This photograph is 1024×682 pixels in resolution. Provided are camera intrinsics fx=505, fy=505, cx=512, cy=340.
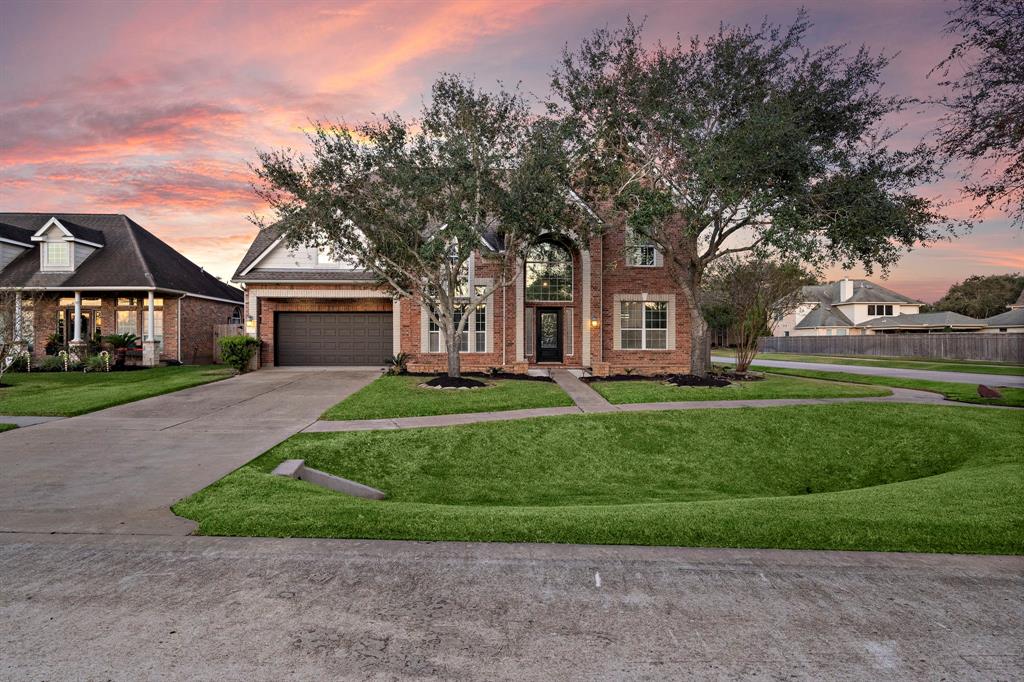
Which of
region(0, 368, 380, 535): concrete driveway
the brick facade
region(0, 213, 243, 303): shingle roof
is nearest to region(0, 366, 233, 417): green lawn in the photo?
region(0, 368, 380, 535): concrete driveway

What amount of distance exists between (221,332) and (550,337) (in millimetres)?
17047

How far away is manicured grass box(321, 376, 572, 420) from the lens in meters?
11.7

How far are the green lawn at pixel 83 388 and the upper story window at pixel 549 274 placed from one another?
11822 mm

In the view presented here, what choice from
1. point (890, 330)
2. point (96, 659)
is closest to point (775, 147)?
point (96, 659)

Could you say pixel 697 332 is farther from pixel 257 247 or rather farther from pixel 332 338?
pixel 257 247

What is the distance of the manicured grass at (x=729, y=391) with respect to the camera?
1362cm

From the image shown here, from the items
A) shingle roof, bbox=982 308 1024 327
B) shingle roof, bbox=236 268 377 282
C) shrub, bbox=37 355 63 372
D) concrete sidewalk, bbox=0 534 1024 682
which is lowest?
concrete sidewalk, bbox=0 534 1024 682

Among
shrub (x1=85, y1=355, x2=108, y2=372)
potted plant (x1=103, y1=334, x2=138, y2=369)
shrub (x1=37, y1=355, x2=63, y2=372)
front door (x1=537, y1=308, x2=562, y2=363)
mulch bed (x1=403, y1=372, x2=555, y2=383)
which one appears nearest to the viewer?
mulch bed (x1=403, y1=372, x2=555, y2=383)

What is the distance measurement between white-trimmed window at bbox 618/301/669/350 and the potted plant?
67.8 ft

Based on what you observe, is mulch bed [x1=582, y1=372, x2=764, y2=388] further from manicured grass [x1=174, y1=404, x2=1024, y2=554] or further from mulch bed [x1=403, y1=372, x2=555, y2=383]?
manicured grass [x1=174, y1=404, x2=1024, y2=554]

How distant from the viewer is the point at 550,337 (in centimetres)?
2066

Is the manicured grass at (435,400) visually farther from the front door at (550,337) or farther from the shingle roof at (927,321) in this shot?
the shingle roof at (927,321)

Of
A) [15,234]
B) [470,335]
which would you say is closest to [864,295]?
[470,335]

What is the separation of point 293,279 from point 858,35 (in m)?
20.3
